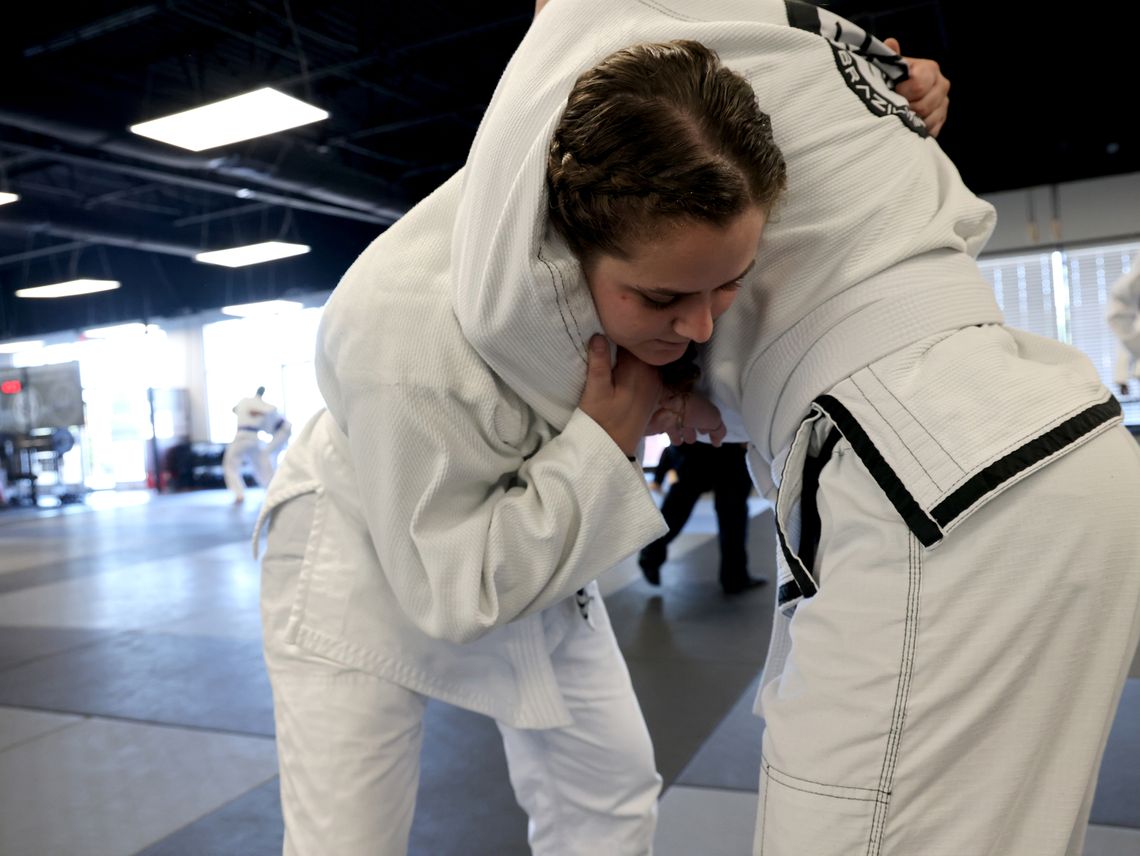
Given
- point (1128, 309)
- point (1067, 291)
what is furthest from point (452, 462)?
point (1067, 291)

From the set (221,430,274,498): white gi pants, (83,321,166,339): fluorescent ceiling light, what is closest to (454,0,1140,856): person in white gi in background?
(221,430,274,498): white gi pants

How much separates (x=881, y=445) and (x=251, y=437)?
36.2 feet

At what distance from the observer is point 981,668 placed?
81cm

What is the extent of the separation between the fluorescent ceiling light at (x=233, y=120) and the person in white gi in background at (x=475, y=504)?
5.63 meters

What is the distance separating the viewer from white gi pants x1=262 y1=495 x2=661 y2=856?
125 centimetres

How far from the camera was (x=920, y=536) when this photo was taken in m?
0.81

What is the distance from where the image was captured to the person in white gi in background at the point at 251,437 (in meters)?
10.7

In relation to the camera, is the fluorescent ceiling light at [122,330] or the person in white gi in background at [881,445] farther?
the fluorescent ceiling light at [122,330]

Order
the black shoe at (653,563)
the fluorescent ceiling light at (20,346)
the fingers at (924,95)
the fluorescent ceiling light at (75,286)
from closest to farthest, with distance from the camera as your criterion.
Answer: the fingers at (924,95) → the black shoe at (653,563) → the fluorescent ceiling light at (75,286) → the fluorescent ceiling light at (20,346)

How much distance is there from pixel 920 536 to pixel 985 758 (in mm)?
220

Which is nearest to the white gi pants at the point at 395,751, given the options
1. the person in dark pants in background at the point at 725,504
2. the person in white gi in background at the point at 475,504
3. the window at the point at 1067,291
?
the person in white gi in background at the point at 475,504

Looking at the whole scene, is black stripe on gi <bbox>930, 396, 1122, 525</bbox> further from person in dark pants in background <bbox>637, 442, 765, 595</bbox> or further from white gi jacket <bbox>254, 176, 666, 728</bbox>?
person in dark pants in background <bbox>637, 442, 765, 595</bbox>

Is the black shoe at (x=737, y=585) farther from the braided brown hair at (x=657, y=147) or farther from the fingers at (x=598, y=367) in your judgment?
the braided brown hair at (x=657, y=147)

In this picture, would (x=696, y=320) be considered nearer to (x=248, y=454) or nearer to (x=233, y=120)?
(x=233, y=120)
